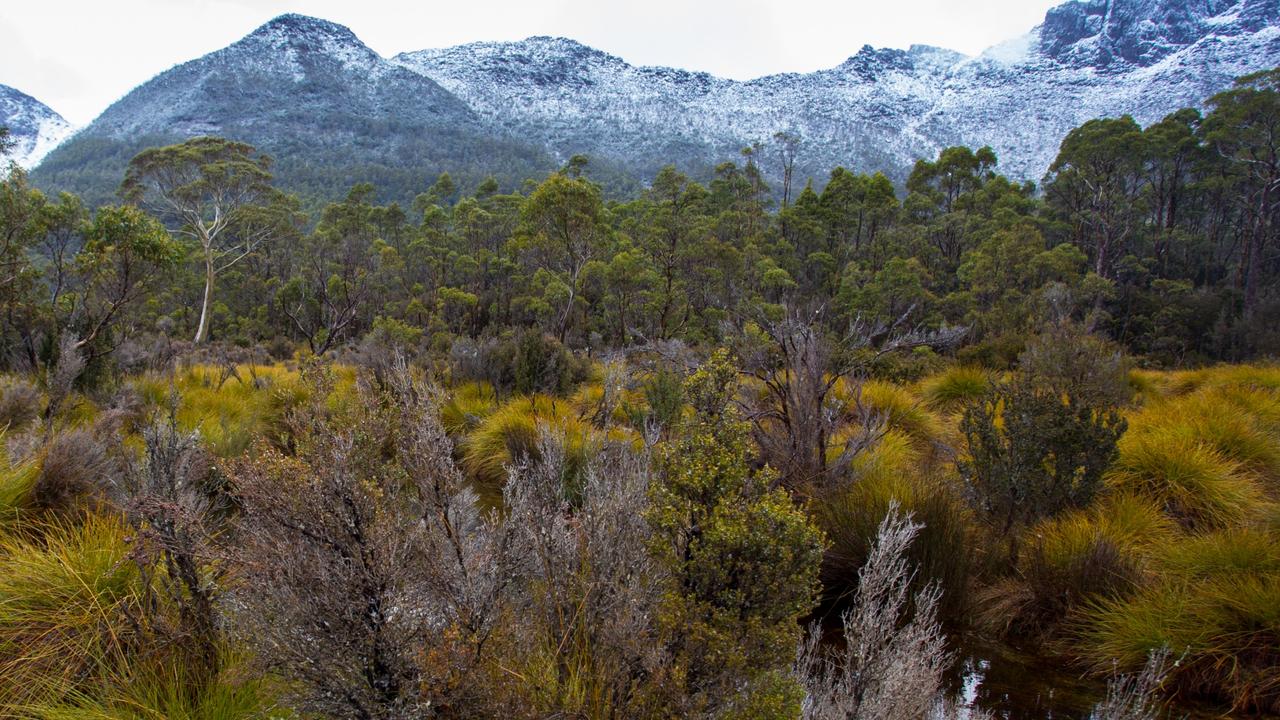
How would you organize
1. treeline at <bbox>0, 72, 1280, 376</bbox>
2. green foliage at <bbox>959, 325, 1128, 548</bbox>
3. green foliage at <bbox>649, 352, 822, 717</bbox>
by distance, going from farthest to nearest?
treeline at <bbox>0, 72, 1280, 376</bbox>
green foliage at <bbox>959, 325, 1128, 548</bbox>
green foliage at <bbox>649, 352, 822, 717</bbox>

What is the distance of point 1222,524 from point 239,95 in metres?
127

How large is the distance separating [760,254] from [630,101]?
11499 centimetres

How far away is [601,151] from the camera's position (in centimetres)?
10800

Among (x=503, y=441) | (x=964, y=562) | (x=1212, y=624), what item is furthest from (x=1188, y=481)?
(x=503, y=441)

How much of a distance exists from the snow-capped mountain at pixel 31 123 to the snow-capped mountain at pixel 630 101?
47.3m

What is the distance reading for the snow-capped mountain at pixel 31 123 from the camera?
13000 cm

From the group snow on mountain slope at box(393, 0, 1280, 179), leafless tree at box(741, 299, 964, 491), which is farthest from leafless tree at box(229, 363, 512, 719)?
snow on mountain slope at box(393, 0, 1280, 179)

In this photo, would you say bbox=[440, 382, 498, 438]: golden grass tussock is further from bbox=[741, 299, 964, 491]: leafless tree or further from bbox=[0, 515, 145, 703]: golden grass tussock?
bbox=[0, 515, 145, 703]: golden grass tussock

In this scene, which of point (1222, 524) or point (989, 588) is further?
point (1222, 524)

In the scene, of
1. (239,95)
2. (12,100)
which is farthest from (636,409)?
(12,100)

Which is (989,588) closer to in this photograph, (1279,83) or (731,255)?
(731,255)

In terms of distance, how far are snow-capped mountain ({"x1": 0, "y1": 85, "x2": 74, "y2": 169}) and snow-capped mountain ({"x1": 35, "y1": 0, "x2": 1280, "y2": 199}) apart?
47267mm

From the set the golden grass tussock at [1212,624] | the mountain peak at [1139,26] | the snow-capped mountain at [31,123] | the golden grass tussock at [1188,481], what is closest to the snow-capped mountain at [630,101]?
the mountain peak at [1139,26]

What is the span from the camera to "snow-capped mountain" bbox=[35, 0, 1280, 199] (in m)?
89.0
